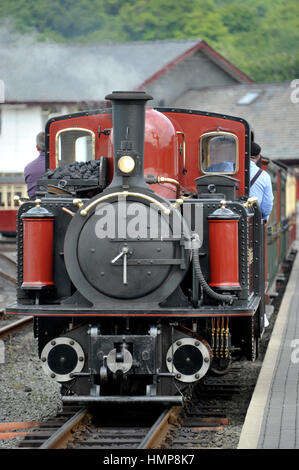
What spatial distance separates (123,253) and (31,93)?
3215cm

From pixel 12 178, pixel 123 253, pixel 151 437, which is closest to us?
pixel 151 437

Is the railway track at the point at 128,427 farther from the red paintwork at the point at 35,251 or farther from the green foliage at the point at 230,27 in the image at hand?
the green foliage at the point at 230,27

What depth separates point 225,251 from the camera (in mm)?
6891

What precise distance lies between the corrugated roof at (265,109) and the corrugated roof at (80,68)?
264 cm

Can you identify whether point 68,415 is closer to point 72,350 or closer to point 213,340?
point 72,350

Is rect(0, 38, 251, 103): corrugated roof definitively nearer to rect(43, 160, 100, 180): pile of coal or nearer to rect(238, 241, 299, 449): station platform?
rect(238, 241, 299, 449): station platform

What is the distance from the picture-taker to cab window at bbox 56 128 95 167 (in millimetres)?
8430

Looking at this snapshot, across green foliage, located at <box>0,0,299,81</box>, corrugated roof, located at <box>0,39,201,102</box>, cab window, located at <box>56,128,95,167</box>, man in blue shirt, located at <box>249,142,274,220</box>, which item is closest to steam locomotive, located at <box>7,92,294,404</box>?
cab window, located at <box>56,128,95,167</box>

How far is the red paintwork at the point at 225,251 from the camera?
22.6 feet

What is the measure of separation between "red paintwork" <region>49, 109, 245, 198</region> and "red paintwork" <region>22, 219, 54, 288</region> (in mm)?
902

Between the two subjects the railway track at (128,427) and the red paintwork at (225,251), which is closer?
the railway track at (128,427)

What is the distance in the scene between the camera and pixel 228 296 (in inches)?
270

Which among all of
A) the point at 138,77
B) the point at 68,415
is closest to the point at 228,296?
the point at 68,415

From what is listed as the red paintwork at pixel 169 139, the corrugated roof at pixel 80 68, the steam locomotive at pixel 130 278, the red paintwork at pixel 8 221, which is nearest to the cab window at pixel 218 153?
the red paintwork at pixel 169 139
